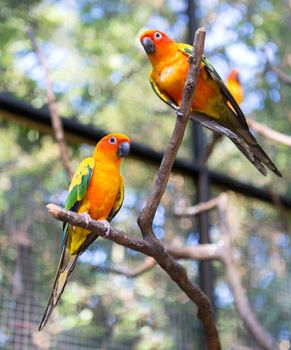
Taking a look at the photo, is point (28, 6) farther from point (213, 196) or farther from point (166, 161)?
point (166, 161)

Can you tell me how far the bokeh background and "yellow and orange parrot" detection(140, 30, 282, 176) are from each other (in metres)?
1.01

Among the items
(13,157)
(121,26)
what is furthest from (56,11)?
(13,157)

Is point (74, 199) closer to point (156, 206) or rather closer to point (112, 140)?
point (112, 140)

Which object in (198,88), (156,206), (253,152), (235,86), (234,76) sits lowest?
(156,206)

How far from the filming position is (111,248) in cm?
275

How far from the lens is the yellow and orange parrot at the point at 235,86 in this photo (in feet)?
9.86

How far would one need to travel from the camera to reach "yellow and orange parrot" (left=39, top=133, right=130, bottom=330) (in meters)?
1.87

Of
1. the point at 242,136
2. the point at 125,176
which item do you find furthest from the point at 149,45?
the point at 125,176

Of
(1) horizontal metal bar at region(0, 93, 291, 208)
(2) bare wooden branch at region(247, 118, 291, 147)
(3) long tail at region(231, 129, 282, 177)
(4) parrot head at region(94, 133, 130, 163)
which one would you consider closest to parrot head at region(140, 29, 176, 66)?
(4) parrot head at region(94, 133, 130, 163)

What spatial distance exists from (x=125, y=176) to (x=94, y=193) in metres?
1.01

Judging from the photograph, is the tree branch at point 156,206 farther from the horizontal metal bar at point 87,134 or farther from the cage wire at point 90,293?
the horizontal metal bar at point 87,134

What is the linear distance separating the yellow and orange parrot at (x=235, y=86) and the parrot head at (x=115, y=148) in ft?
3.73

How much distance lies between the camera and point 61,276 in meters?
1.77

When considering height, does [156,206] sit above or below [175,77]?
below
